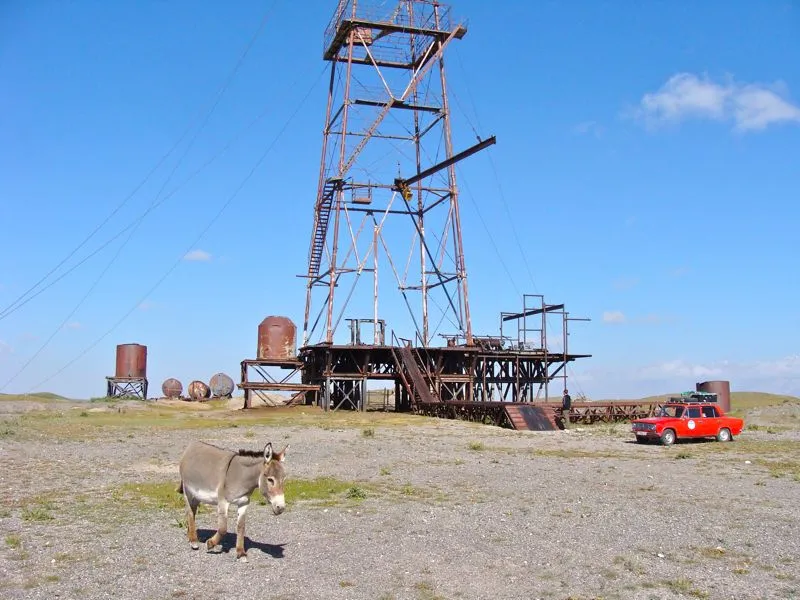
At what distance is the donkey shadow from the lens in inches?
472

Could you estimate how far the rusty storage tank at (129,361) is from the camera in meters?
73.2

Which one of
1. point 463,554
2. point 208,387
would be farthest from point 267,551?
point 208,387

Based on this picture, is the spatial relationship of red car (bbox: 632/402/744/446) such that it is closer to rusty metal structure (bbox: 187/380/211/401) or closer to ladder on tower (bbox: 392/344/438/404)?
ladder on tower (bbox: 392/344/438/404)

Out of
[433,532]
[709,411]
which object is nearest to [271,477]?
[433,532]

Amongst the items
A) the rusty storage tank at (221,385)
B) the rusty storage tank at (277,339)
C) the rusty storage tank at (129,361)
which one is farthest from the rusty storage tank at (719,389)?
the rusty storage tank at (129,361)

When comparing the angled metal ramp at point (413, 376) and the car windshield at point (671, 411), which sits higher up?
the angled metal ramp at point (413, 376)

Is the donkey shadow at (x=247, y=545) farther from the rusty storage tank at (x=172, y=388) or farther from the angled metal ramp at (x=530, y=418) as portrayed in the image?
the rusty storage tank at (x=172, y=388)

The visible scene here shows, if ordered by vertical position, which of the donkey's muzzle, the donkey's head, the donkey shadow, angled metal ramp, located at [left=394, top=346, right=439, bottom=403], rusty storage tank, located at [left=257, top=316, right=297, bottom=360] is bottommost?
the donkey shadow

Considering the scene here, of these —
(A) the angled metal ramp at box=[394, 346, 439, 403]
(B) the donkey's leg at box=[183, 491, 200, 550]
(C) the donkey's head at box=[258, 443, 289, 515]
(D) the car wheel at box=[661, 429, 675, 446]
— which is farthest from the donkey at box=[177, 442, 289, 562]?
(A) the angled metal ramp at box=[394, 346, 439, 403]

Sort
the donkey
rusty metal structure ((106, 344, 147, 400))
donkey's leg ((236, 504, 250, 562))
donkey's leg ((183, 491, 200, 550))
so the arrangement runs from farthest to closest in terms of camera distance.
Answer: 1. rusty metal structure ((106, 344, 147, 400))
2. donkey's leg ((183, 491, 200, 550))
3. donkey's leg ((236, 504, 250, 562))
4. the donkey

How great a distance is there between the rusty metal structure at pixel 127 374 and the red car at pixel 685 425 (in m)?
53.0

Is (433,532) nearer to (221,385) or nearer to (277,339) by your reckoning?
(277,339)

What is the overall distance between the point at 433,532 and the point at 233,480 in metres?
4.12

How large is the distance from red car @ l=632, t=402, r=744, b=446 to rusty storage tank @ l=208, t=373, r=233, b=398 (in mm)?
50279
